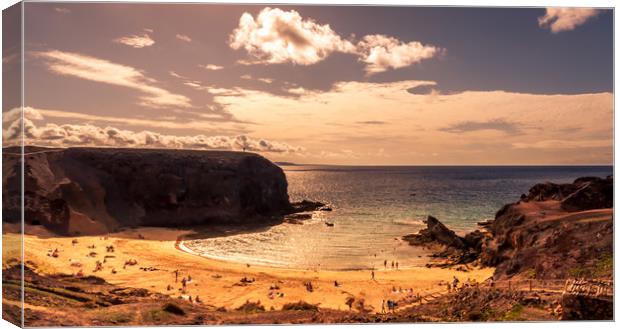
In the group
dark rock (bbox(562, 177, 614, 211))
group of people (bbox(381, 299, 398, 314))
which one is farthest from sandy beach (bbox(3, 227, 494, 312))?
dark rock (bbox(562, 177, 614, 211))

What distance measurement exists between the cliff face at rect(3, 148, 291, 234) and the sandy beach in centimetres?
152

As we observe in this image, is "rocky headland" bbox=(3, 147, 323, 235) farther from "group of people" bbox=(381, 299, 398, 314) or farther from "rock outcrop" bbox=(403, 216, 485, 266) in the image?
"group of people" bbox=(381, 299, 398, 314)

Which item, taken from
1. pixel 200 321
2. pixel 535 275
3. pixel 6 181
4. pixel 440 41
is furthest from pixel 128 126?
pixel 535 275

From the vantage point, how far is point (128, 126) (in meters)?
13.2

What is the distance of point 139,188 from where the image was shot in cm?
2084

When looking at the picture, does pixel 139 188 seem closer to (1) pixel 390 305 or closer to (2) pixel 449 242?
(1) pixel 390 305

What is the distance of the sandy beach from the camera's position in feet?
37.1

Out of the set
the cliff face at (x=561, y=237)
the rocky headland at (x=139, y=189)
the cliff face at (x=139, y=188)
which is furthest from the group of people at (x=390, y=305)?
the cliff face at (x=139, y=188)

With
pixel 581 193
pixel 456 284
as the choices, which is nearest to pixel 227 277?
pixel 456 284

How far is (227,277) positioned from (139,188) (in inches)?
420

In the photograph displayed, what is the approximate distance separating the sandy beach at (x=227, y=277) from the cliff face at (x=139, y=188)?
1523mm

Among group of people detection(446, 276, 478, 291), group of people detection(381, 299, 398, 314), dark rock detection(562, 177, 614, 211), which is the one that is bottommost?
group of people detection(381, 299, 398, 314)

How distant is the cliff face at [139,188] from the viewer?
A: 13.5 m

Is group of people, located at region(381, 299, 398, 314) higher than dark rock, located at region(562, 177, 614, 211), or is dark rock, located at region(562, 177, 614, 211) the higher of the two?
dark rock, located at region(562, 177, 614, 211)
